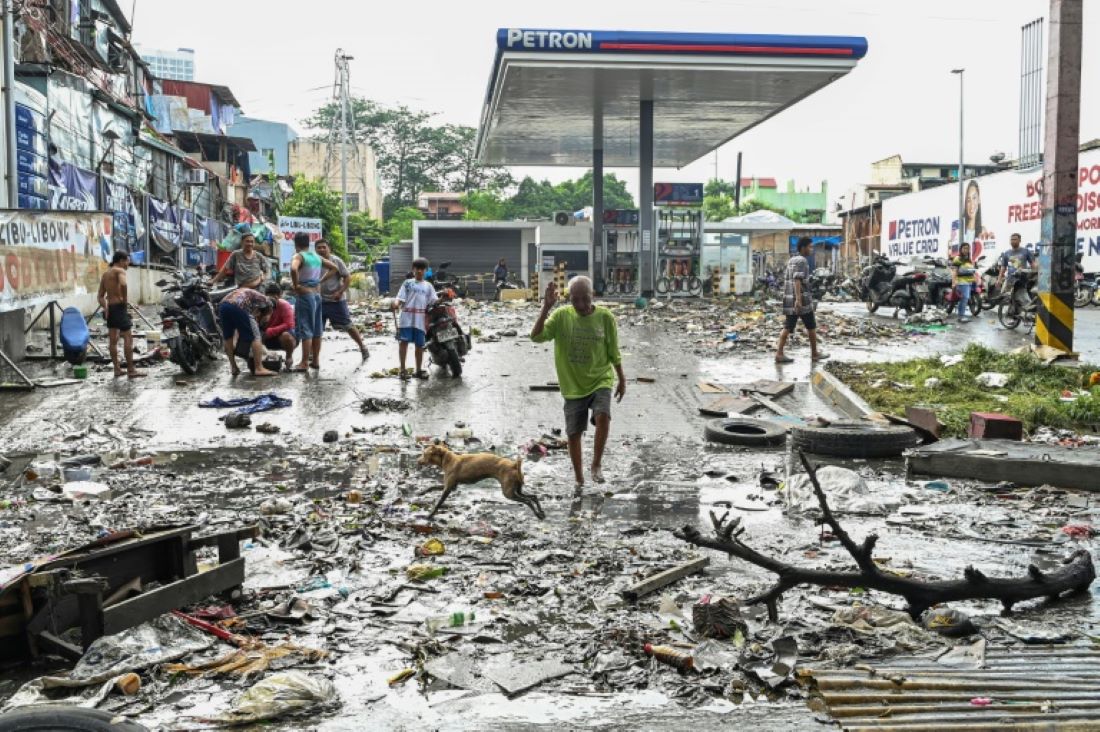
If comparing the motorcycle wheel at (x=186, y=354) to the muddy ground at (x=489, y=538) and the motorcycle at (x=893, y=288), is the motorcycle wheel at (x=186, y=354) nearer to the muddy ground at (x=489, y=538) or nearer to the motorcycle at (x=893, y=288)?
the muddy ground at (x=489, y=538)

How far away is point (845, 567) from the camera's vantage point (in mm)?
5762

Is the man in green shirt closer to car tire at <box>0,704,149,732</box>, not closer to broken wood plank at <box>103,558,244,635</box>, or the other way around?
broken wood plank at <box>103,558,244,635</box>

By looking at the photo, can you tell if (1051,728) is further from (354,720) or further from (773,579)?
(354,720)

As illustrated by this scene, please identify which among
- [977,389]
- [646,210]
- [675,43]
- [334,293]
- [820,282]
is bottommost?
[977,389]

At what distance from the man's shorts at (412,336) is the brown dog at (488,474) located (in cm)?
628

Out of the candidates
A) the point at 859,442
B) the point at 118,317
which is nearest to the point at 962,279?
the point at 859,442

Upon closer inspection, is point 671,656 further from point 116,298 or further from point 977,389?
point 116,298

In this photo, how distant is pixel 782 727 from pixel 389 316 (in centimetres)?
2185

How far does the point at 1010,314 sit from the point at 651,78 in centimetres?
1144

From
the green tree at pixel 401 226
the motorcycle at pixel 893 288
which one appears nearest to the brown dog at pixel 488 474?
the motorcycle at pixel 893 288

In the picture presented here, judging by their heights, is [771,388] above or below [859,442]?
above

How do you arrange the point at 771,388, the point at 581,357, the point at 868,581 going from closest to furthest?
the point at 868,581 < the point at 581,357 < the point at 771,388

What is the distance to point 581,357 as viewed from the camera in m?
8.25

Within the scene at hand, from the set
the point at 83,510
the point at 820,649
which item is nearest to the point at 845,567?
the point at 820,649
